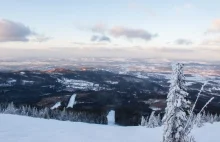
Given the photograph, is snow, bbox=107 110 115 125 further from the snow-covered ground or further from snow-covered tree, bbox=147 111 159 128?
the snow-covered ground

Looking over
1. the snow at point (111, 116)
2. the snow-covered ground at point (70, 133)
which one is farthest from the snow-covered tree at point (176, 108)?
the snow at point (111, 116)

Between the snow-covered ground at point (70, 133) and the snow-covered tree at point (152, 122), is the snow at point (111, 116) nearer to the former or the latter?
the snow-covered tree at point (152, 122)

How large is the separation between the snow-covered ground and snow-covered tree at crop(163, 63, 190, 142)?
21.2 meters

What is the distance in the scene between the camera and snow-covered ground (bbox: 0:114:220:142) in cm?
4466

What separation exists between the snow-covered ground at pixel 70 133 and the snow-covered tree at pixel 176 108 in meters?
21.2

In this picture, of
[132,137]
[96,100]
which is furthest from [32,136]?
[96,100]

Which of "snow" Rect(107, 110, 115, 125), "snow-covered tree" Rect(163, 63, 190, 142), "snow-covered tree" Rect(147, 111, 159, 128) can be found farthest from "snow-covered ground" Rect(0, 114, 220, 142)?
"snow" Rect(107, 110, 115, 125)

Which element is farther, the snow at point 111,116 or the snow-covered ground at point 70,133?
the snow at point 111,116

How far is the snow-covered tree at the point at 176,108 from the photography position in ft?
87.6

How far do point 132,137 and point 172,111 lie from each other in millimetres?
25780

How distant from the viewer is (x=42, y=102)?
180 m

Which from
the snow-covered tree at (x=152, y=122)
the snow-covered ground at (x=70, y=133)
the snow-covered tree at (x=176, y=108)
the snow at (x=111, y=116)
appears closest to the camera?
→ the snow-covered tree at (x=176, y=108)

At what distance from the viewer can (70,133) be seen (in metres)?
50.3

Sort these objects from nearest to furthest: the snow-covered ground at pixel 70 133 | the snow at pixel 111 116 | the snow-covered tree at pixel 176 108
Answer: the snow-covered tree at pixel 176 108 → the snow-covered ground at pixel 70 133 → the snow at pixel 111 116
